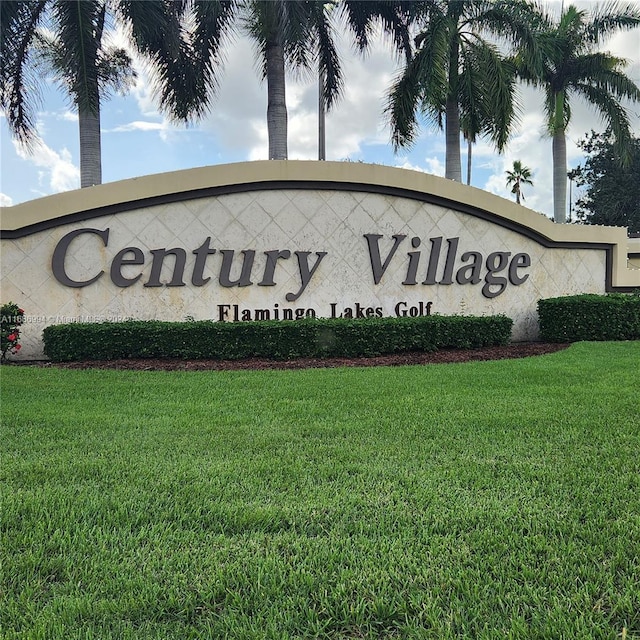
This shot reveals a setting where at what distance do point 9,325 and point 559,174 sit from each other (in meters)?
20.6

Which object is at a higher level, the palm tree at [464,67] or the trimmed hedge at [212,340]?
the palm tree at [464,67]

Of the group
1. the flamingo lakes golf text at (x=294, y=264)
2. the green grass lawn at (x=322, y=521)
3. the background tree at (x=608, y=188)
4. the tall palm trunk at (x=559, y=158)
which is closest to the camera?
the green grass lawn at (x=322, y=521)

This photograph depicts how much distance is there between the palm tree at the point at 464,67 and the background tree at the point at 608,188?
23857 mm

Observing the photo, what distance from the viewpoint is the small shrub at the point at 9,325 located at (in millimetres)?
9414

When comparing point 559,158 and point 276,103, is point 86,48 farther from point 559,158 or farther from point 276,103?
point 559,158

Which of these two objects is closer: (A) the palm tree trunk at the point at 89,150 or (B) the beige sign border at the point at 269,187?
(B) the beige sign border at the point at 269,187

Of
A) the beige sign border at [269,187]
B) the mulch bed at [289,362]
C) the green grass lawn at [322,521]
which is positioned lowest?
the green grass lawn at [322,521]

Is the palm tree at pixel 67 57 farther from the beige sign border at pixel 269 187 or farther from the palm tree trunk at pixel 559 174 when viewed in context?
the palm tree trunk at pixel 559 174

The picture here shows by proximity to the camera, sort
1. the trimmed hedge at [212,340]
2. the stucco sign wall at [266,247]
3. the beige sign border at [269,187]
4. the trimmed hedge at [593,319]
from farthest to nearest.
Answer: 1. the trimmed hedge at [593,319]
2. the stucco sign wall at [266,247]
3. the beige sign border at [269,187]
4. the trimmed hedge at [212,340]

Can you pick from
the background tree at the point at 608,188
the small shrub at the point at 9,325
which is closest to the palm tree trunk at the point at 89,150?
the small shrub at the point at 9,325

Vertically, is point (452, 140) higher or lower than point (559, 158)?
lower

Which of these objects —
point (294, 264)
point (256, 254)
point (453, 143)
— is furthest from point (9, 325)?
point (453, 143)

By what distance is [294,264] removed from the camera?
1110 centimetres

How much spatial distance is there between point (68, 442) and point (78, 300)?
6.89 m
